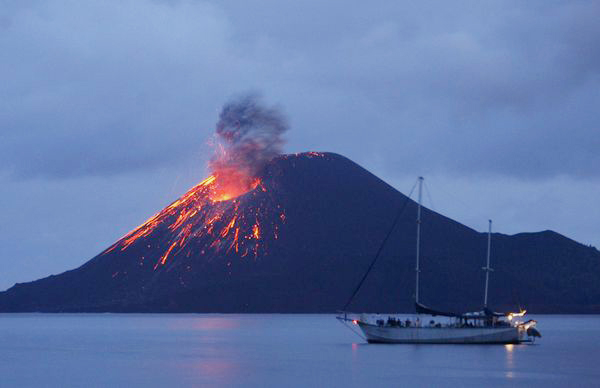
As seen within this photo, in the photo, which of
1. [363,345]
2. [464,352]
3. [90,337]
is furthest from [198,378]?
[90,337]

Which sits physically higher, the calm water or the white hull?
the white hull

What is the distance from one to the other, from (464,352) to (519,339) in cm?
1305

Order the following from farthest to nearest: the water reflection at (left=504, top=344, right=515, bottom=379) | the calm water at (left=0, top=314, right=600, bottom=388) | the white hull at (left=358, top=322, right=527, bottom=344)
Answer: the white hull at (left=358, top=322, right=527, bottom=344)
the water reflection at (left=504, top=344, right=515, bottom=379)
the calm water at (left=0, top=314, right=600, bottom=388)

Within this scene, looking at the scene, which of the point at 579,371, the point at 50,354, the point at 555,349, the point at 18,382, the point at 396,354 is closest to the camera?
the point at 18,382

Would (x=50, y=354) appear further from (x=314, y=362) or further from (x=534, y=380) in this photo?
(x=534, y=380)

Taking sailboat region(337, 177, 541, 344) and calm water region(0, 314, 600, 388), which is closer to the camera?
calm water region(0, 314, 600, 388)

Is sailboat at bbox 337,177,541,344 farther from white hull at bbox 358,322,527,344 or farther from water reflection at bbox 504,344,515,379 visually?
water reflection at bbox 504,344,515,379

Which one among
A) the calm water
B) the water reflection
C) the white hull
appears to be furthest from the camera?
the white hull

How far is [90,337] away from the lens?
482 feet

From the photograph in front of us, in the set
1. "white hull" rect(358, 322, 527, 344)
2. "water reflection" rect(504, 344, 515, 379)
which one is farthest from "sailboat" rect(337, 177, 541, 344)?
"water reflection" rect(504, 344, 515, 379)

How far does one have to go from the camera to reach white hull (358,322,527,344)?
10255cm

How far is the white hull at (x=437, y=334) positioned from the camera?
102550 millimetres

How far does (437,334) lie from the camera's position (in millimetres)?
103688

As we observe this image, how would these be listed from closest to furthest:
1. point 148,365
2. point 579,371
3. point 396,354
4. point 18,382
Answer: point 18,382, point 579,371, point 148,365, point 396,354
